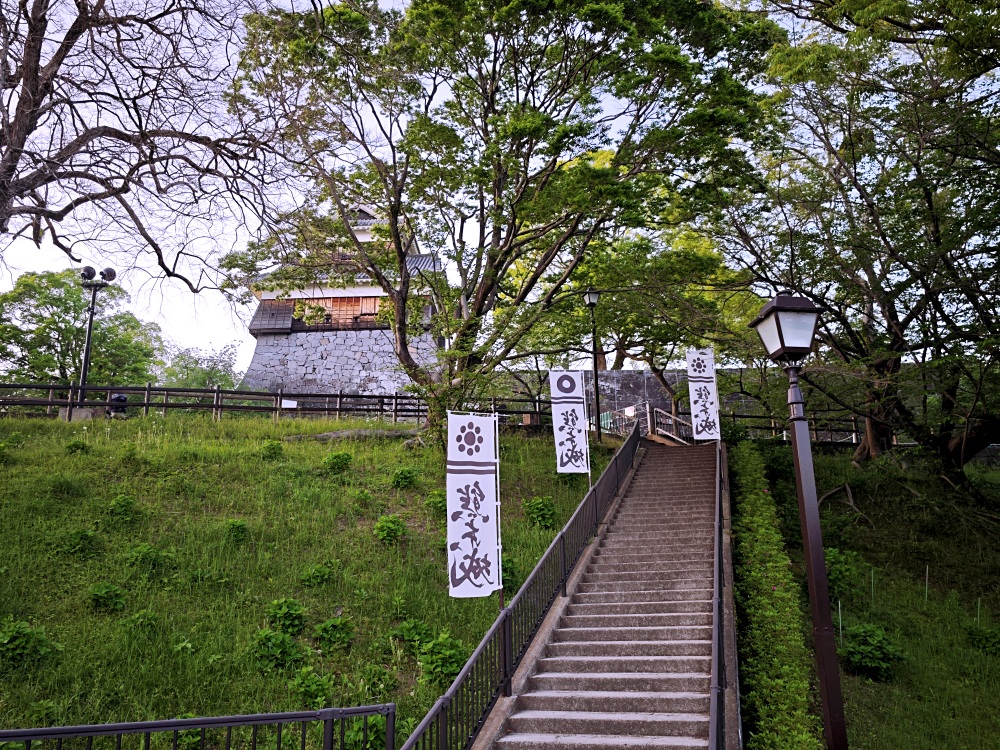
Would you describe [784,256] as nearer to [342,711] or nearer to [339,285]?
[339,285]

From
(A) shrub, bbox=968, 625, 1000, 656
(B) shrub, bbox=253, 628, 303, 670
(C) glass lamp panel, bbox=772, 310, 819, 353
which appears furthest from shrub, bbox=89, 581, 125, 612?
(A) shrub, bbox=968, 625, 1000, 656

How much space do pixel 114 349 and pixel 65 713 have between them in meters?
25.0

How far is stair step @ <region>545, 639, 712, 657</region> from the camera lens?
349 inches

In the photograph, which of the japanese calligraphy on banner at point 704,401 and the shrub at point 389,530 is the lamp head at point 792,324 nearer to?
the shrub at point 389,530

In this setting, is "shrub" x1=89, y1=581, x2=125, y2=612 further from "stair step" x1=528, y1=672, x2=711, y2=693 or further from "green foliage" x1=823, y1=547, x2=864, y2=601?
"green foliage" x1=823, y1=547, x2=864, y2=601

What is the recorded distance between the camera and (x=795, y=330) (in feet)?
21.7

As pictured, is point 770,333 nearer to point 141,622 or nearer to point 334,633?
point 334,633

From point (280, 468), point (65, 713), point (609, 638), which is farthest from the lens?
point (280, 468)

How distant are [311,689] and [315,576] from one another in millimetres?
2671

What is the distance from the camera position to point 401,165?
Result: 16016 millimetres

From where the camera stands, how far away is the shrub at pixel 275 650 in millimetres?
8633

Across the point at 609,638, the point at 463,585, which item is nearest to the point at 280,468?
the point at 463,585

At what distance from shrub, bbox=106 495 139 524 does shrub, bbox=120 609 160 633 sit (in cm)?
307

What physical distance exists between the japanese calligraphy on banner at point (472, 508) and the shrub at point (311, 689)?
1.84 metres
